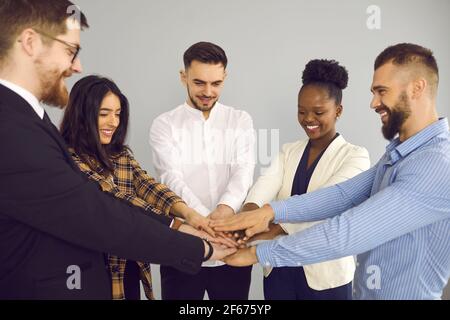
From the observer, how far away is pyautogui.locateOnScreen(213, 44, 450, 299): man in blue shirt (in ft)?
4.25

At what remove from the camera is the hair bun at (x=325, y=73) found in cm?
Result: 223

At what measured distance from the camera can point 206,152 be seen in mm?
2396

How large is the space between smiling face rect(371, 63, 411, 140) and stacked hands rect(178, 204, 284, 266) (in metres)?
0.61

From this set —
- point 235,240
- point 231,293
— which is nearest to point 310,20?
point 235,240

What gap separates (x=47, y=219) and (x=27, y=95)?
34 centimetres

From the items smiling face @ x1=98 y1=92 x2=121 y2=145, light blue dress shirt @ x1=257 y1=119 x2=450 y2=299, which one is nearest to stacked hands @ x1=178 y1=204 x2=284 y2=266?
light blue dress shirt @ x1=257 y1=119 x2=450 y2=299

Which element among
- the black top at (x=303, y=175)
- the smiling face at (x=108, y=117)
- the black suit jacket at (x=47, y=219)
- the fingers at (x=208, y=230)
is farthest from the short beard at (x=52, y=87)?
the black top at (x=303, y=175)

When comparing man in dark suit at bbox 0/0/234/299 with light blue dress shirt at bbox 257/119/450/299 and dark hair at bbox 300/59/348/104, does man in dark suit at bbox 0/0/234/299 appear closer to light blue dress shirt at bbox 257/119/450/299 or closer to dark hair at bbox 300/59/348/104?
light blue dress shirt at bbox 257/119/450/299

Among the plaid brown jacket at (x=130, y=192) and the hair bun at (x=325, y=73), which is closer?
the plaid brown jacket at (x=130, y=192)

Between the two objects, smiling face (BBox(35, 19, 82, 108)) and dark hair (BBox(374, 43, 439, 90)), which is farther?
dark hair (BBox(374, 43, 439, 90))

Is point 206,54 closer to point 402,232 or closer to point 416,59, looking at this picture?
point 416,59

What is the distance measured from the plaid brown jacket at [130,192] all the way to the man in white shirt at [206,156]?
17cm

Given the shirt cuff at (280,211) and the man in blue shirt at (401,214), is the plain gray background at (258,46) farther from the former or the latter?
the man in blue shirt at (401,214)
